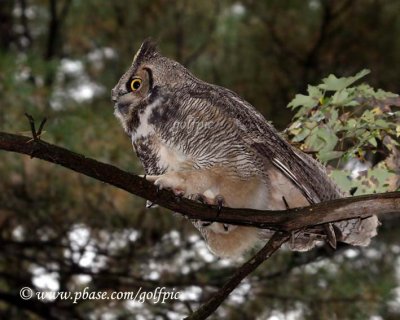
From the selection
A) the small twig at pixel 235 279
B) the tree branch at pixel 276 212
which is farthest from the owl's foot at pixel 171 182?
the small twig at pixel 235 279

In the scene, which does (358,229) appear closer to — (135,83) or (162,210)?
(135,83)

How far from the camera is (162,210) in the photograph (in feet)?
14.6

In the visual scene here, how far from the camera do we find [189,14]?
19.6 feet

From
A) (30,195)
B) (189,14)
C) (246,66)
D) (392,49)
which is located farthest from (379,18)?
(30,195)

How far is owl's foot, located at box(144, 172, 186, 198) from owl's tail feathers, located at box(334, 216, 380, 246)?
0.56 meters

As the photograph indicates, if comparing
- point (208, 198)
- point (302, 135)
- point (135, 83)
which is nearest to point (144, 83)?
point (135, 83)

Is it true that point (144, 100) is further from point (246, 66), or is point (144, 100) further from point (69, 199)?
point (246, 66)

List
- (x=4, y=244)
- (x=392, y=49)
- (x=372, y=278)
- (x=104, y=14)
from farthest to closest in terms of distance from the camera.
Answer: (x=104, y=14)
(x=392, y=49)
(x=372, y=278)
(x=4, y=244)

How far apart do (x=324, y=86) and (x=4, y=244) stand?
2.45 metres

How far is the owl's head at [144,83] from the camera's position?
2459 mm

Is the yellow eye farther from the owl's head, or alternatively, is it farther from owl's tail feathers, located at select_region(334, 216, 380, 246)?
owl's tail feathers, located at select_region(334, 216, 380, 246)

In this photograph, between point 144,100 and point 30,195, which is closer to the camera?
point 144,100

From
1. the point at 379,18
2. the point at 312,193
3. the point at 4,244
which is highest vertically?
the point at 379,18

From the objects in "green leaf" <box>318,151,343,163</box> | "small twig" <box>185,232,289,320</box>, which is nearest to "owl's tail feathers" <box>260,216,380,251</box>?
"green leaf" <box>318,151,343,163</box>
